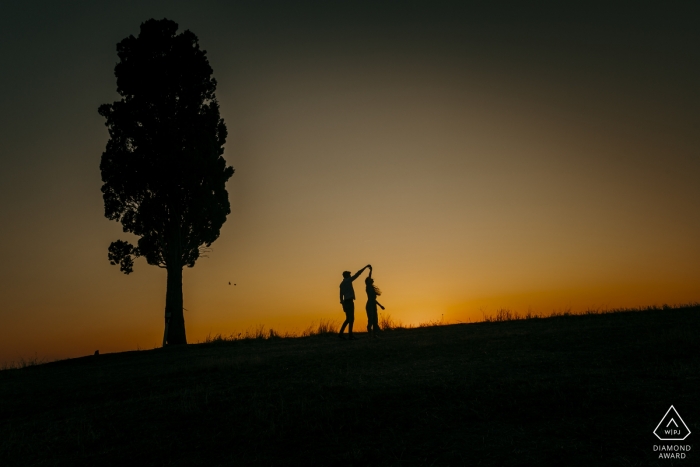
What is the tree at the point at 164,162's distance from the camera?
28.1 m

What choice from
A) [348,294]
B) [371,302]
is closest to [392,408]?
[348,294]

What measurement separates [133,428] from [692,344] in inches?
450

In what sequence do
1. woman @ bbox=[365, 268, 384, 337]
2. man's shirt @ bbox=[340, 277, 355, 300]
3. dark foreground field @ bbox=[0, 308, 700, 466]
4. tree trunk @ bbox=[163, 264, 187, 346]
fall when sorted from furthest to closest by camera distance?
tree trunk @ bbox=[163, 264, 187, 346] < woman @ bbox=[365, 268, 384, 337] < man's shirt @ bbox=[340, 277, 355, 300] < dark foreground field @ bbox=[0, 308, 700, 466]

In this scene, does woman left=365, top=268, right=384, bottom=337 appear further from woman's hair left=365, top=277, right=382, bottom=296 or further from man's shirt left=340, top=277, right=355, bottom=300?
man's shirt left=340, top=277, right=355, bottom=300

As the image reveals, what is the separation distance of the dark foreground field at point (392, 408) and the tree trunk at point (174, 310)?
1201 centimetres

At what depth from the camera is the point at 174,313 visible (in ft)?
92.4

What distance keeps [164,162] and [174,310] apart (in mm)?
7034

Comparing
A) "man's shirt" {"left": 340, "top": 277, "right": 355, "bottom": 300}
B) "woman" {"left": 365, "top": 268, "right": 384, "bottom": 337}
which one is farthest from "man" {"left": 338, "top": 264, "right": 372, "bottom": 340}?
"woman" {"left": 365, "top": 268, "right": 384, "bottom": 337}

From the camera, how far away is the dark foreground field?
25.3ft

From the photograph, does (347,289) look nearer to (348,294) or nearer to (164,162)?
(348,294)

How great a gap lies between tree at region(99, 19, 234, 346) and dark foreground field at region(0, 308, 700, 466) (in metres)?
13.2

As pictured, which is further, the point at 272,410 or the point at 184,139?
the point at 184,139

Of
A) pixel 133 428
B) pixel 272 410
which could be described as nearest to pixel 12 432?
pixel 133 428

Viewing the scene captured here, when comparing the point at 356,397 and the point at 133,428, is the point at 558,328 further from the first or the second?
the point at 133,428
